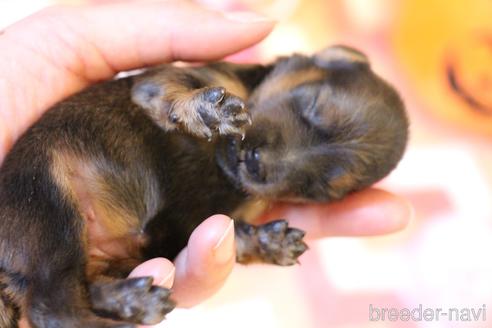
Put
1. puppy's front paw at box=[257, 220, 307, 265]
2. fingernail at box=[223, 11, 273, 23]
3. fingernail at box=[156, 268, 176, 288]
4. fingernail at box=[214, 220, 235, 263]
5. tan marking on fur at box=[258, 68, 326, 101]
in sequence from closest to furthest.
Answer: fingernail at box=[156, 268, 176, 288], fingernail at box=[214, 220, 235, 263], puppy's front paw at box=[257, 220, 307, 265], tan marking on fur at box=[258, 68, 326, 101], fingernail at box=[223, 11, 273, 23]

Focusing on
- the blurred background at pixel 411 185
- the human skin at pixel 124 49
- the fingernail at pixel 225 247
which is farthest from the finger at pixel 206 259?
→ the blurred background at pixel 411 185

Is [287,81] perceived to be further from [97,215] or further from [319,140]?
[97,215]

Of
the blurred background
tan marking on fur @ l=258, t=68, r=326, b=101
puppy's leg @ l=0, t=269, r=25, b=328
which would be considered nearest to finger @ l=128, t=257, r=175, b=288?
puppy's leg @ l=0, t=269, r=25, b=328

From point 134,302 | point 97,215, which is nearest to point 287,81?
point 97,215

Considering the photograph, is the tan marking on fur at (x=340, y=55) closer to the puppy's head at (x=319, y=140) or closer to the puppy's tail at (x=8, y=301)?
the puppy's head at (x=319, y=140)

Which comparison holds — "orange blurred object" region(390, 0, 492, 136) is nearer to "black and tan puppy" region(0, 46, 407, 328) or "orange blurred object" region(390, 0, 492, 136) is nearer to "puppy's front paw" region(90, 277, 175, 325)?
"black and tan puppy" region(0, 46, 407, 328)

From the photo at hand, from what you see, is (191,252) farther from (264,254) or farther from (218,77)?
(218,77)
